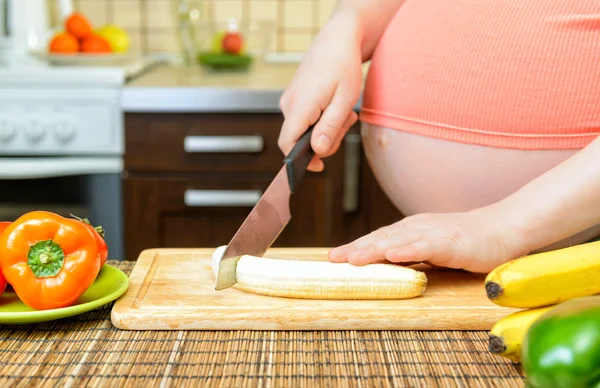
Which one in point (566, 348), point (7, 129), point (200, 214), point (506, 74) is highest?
point (506, 74)

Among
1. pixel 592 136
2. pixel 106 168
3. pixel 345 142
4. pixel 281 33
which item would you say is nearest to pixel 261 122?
pixel 345 142

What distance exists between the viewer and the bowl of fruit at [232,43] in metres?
2.19

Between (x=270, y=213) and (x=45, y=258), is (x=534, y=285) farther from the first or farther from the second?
(x=45, y=258)

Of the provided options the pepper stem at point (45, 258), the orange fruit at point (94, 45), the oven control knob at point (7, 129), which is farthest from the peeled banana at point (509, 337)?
the orange fruit at point (94, 45)

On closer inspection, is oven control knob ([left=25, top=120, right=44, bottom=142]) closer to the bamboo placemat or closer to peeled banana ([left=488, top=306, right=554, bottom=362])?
the bamboo placemat

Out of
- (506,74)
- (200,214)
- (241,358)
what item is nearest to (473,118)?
(506,74)

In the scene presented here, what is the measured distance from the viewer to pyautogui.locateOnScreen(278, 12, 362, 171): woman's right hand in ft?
3.26

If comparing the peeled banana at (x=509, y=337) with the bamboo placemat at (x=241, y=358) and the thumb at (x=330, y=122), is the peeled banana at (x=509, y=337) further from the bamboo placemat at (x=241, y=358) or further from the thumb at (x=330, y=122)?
the thumb at (x=330, y=122)

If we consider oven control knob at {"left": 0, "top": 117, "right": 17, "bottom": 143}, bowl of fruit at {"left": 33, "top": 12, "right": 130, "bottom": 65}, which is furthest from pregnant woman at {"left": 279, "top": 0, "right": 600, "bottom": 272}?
bowl of fruit at {"left": 33, "top": 12, "right": 130, "bottom": 65}

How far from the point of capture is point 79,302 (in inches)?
32.9

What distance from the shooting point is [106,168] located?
1889 millimetres

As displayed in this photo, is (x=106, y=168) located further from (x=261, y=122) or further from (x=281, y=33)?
(x=281, y=33)

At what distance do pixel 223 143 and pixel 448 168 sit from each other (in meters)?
0.95

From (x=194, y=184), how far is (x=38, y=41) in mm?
799
